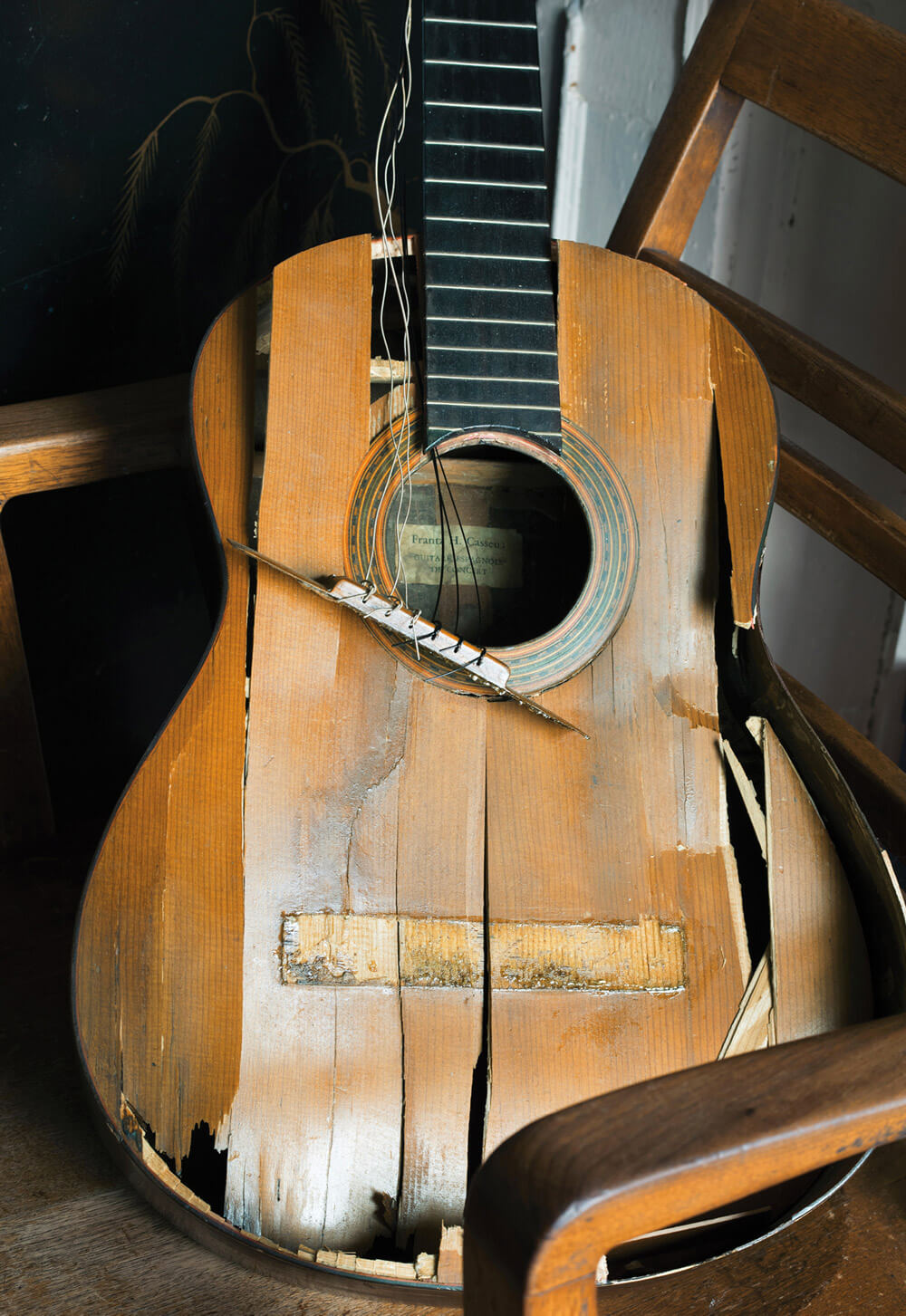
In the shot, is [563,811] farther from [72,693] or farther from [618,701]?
[72,693]

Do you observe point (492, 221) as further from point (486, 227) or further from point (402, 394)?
point (402, 394)

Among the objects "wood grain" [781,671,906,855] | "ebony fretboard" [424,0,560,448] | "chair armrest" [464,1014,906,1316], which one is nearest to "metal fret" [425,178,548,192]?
"ebony fretboard" [424,0,560,448]

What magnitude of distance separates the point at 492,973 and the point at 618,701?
0.78 ft

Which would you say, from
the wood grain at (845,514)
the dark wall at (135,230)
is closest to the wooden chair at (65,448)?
the dark wall at (135,230)

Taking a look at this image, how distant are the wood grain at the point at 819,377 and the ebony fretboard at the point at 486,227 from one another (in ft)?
0.71

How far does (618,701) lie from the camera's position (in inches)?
33.4

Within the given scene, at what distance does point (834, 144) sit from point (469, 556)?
54 cm

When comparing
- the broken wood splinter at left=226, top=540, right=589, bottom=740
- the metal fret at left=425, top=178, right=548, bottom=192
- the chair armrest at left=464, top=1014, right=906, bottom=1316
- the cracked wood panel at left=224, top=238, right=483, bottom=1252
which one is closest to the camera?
the chair armrest at left=464, top=1014, right=906, bottom=1316

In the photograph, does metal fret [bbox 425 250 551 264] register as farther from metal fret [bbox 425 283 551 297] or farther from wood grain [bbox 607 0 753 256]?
wood grain [bbox 607 0 753 256]

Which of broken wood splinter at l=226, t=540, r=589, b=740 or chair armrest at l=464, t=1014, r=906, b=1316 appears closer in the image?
chair armrest at l=464, t=1014, r=906, b=1316

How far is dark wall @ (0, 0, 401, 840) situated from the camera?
1.08 m

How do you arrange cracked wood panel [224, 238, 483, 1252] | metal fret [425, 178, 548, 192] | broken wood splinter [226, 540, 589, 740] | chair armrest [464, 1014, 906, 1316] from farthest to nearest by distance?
metal fret [425, 178, 548, 192] < broken wood splinter [226, 540, 589, 740] < cracked wood panel [224, 238, 483, 1252] < chair armrest [464, 1014, 906, 1316]

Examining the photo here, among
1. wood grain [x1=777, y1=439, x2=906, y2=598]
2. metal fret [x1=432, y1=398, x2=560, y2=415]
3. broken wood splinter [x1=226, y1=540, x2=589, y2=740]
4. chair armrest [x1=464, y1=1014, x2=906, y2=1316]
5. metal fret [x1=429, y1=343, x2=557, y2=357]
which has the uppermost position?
metal fret [x1=429, y1=343, x2=557, y2=357]

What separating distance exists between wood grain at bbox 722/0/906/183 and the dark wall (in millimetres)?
501
